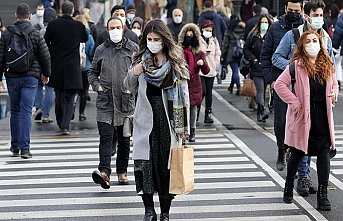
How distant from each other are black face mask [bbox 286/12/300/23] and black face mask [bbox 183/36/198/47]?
10.6 ft

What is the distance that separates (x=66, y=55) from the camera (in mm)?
14344

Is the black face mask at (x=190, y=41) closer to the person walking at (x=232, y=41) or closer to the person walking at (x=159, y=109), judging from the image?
the person walking at (x=159, y=109)

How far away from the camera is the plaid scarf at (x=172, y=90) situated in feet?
25.5

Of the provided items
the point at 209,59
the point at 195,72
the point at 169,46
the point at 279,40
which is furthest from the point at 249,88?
the point at 169,46

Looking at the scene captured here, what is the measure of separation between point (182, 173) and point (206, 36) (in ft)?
26.3

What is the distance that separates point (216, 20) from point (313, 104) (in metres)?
13.1

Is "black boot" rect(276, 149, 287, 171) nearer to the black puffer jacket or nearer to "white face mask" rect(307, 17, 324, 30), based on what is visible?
"white face mask" rect(307, 17, 324, 30)

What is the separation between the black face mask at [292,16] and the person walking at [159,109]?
2749 millimetres

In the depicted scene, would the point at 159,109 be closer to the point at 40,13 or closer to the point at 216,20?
the point at 40,13

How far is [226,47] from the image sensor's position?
2002cm

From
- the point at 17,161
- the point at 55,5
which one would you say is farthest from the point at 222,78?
the point at 17,161

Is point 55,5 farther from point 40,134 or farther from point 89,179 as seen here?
point 89,179

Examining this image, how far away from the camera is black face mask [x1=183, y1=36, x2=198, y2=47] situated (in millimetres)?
13352

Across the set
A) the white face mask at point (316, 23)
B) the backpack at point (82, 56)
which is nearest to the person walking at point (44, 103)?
the backpack at point (82, 56)
